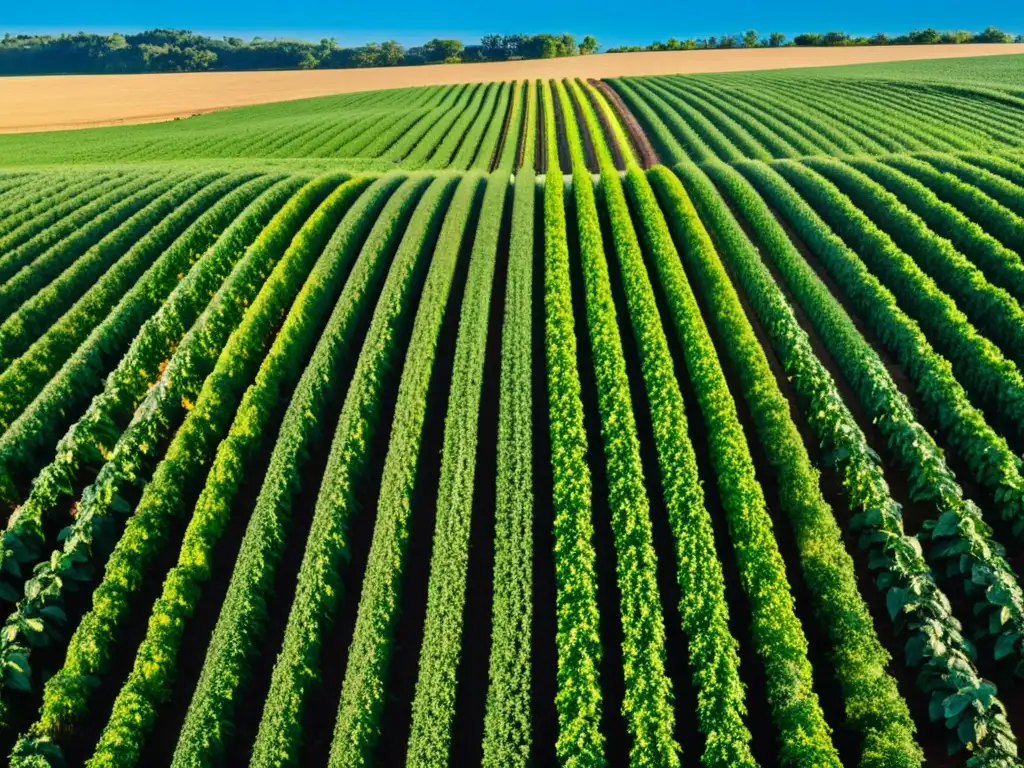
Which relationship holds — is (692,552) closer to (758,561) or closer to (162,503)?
(758,561)

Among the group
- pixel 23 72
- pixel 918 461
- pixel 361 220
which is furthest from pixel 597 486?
pixel 23 72

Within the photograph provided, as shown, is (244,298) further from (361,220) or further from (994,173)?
(994,173)

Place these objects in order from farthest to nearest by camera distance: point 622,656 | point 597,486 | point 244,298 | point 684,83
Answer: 1. point 684,83
2. point 244,298
3. point 597,486
4. point 622,656

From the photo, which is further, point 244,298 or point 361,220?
point 361,220

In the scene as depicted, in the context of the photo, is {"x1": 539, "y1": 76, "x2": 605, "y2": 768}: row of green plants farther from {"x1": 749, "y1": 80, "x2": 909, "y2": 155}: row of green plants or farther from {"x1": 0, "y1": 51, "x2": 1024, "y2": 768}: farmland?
{"x1": 749, "y1": 80, "x2": 909, "y2": 155}: row of green plants

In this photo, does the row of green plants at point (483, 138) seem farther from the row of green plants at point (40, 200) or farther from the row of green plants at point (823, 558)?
the row of green plants at point (823, 558)

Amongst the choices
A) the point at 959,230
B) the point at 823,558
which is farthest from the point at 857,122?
the point at 823,558

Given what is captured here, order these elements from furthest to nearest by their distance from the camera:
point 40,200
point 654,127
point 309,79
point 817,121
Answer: point 309,79, point 654,127, point 817,121, point 40,200
